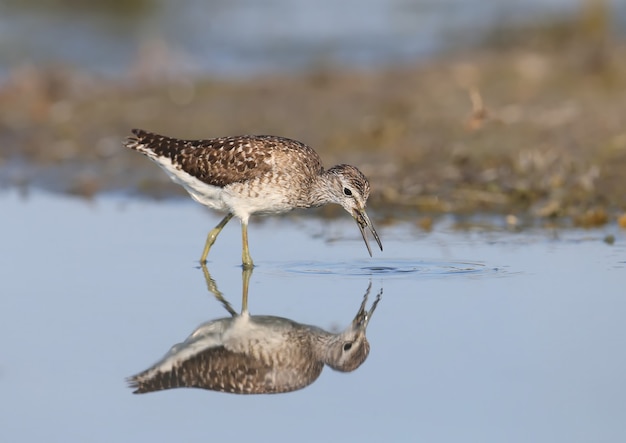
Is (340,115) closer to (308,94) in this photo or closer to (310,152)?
(308,94)

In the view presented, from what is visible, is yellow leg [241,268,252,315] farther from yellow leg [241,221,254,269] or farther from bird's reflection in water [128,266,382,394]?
bird's reflection in water [128,266,382,394]

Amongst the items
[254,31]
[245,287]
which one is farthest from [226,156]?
[254,31]

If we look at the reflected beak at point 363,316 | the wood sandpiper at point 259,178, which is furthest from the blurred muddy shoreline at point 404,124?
the reflected beak at point 363,316

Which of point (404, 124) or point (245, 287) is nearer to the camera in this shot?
point (245, 287)

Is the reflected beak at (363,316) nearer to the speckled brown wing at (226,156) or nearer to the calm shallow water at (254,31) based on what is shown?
the speckled brown wing at (226,156)

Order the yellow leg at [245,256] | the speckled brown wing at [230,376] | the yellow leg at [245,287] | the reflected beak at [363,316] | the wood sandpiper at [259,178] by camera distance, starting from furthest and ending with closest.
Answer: the wood sandpiper at [259,178], the yellow leg at [245,256], the yellow leg at [245,287], the reflected beak at [363,316], the speckled brown wing at [230,376]

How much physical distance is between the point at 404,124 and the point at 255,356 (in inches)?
349

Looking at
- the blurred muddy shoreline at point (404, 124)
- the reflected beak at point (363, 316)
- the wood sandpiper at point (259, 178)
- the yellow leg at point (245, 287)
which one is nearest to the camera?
the reflected beak at point (363, 316)

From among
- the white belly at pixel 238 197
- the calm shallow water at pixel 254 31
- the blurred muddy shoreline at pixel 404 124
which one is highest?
the calm shallow water at pixel 254 31

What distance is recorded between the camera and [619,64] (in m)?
18.1

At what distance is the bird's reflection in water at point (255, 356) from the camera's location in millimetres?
8453

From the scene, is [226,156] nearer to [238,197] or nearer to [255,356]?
[238,197]

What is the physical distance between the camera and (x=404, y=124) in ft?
57.0

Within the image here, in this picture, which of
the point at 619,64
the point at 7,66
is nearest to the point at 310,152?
the point at 619,64
